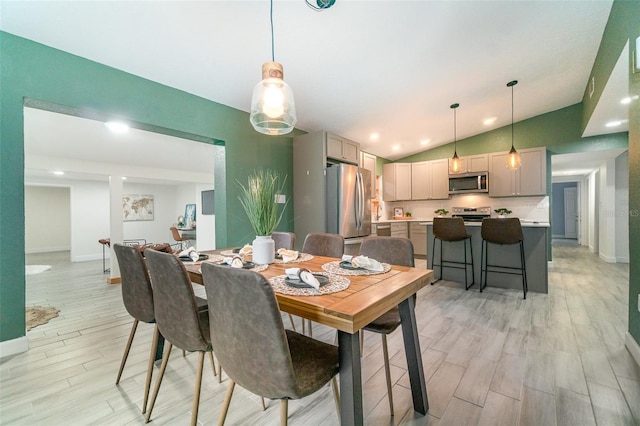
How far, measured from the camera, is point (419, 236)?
608 centimetres

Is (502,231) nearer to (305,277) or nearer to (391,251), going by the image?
(391,251)

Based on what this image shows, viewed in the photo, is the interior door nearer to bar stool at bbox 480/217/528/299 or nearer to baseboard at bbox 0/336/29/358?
bar stool at bbox 480/217/528/299

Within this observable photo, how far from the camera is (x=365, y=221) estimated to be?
439 cm

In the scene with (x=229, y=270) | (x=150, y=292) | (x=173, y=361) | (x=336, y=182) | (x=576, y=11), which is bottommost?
(x=173, y=361)

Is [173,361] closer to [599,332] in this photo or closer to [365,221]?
[365,221]

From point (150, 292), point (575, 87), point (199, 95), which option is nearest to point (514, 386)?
point (150, 292)

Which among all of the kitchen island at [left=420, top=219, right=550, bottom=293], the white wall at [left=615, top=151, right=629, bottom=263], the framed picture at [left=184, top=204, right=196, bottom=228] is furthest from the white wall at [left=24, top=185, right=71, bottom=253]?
the white wall at [left=615, top=151, right=629, bottom=263]

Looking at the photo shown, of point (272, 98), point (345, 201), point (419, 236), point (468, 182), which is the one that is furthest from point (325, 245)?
point (468, 182)

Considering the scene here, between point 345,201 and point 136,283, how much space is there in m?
2.86

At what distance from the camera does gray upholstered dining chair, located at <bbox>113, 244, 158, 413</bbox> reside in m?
1.48

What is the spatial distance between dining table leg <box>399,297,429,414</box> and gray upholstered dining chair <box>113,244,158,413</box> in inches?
54.8

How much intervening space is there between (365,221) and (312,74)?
2.43 metres

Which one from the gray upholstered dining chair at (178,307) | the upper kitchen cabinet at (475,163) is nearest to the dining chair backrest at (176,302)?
the gray upholstered dining chair at (178,307)

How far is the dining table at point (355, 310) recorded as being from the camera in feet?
3.09
